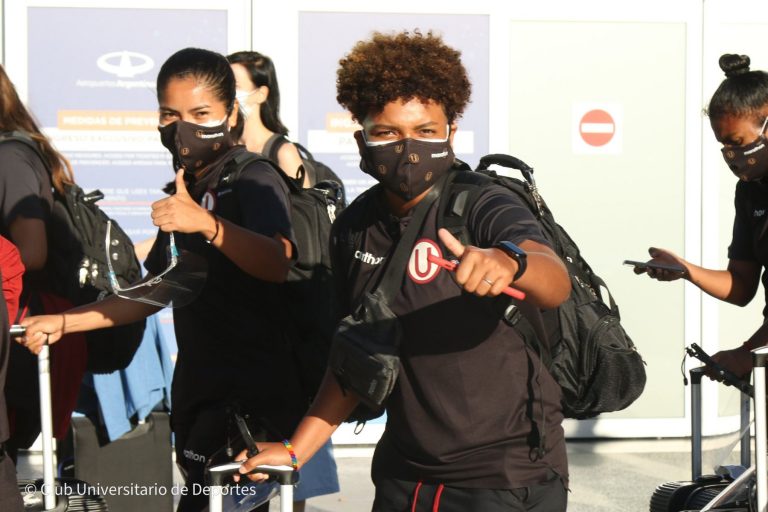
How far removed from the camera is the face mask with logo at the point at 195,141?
371 centimetres

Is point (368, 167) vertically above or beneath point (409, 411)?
above

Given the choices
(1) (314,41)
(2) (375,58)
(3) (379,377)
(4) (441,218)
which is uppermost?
(1) (314,41)

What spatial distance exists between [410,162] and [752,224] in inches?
81.0

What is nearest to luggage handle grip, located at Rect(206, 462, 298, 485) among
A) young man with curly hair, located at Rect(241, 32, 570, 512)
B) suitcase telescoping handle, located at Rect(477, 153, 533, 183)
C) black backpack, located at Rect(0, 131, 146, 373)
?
young man with curly hair, located at Rect(241, 32, 570, 512)

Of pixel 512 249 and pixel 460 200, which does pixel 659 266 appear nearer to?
pixel 460 200

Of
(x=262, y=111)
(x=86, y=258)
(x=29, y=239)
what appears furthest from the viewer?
(x=262, y=111)

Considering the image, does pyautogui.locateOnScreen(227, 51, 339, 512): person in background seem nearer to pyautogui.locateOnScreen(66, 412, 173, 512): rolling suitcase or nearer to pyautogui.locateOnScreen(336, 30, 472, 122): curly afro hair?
pyautogui.locateOnScreen(66, 412, 173, 512): rolling suitcase

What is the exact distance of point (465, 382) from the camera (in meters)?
2.80

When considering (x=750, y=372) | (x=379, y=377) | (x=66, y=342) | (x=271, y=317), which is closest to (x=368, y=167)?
(x=379, y=377)

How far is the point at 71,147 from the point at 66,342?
3.05m

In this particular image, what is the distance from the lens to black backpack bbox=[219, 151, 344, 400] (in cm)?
382

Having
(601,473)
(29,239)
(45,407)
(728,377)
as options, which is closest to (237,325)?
(45,407)

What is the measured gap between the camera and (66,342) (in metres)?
4.65

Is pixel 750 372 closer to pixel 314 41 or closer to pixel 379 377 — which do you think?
pixel 379 377
